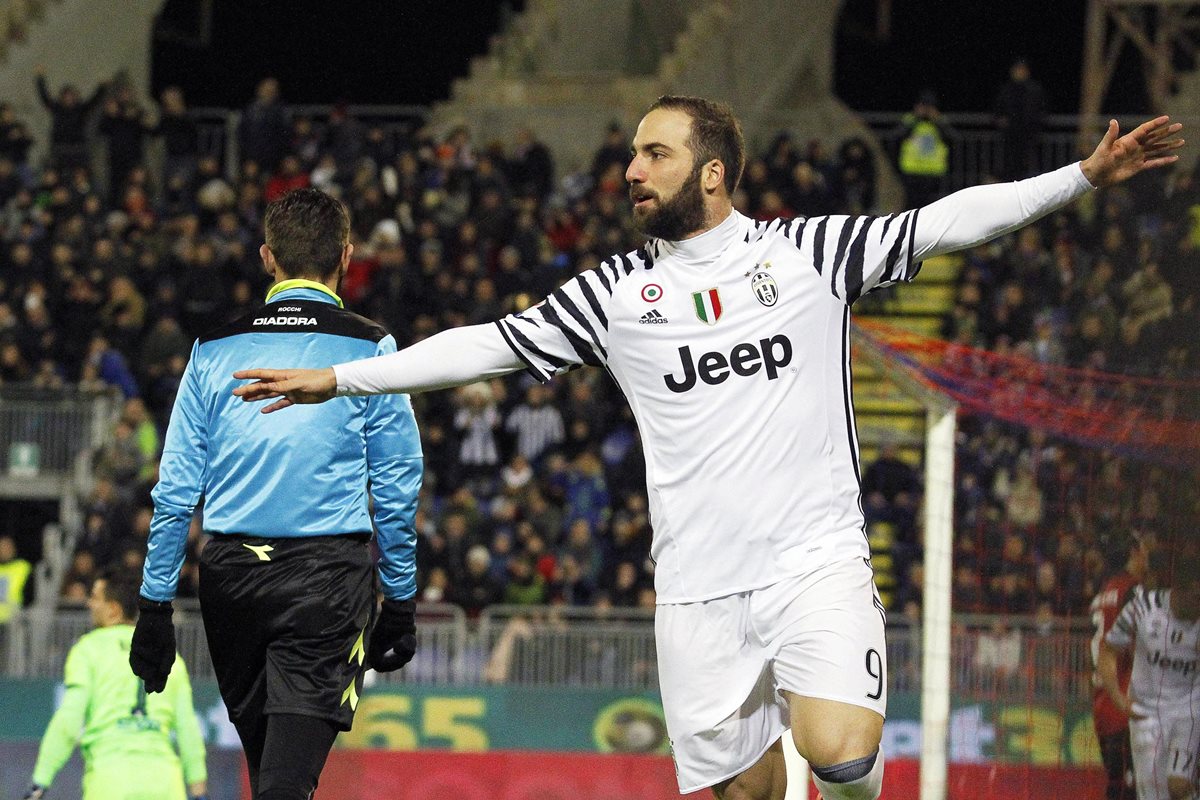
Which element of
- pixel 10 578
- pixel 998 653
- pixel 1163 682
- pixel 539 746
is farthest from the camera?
pixel 10 578

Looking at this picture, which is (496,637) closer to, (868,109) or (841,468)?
(841,468)

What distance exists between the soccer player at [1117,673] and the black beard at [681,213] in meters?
3.84

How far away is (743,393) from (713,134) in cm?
77

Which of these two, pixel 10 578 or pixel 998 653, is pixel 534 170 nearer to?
pixel 10 578

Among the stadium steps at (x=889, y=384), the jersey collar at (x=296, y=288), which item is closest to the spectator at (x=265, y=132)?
the stadium steps at (x=889, y=384)

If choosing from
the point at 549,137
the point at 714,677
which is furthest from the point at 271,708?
the point at 549,137

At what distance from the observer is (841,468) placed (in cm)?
570

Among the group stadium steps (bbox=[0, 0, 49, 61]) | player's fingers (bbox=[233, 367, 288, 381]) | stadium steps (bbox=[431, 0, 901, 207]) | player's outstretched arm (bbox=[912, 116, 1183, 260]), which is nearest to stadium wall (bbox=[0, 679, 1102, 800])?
player's outstretched arm (bbox=[912, 116, 1183, 260])

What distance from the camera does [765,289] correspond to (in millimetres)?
5707

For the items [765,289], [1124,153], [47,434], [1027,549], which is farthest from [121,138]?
[1124,153]

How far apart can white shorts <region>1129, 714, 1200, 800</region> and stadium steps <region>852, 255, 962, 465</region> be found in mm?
9352

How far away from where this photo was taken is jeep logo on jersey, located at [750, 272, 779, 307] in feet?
18.7

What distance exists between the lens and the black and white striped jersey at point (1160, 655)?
8.59m

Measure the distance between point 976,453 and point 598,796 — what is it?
416 centimetres
